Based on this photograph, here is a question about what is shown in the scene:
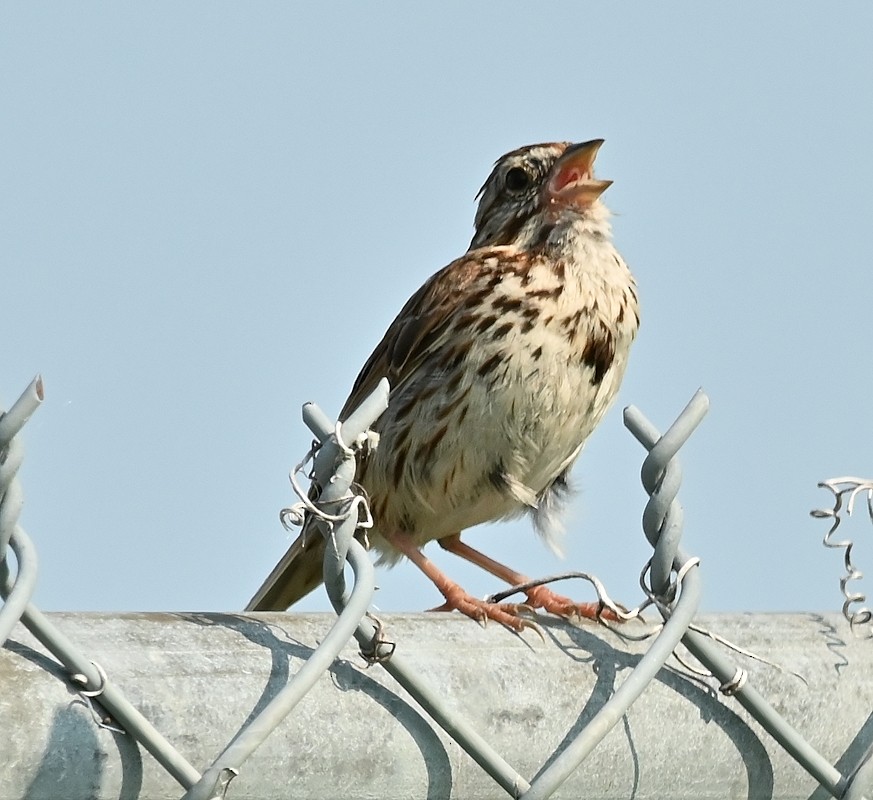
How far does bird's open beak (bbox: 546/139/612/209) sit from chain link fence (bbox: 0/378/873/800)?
2.30 m

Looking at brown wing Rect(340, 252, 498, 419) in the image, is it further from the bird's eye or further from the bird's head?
the bird's eye

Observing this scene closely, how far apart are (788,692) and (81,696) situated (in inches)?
38.5

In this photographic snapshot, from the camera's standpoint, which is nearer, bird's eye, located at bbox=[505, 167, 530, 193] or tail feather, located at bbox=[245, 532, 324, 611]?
tail feather, located at bbox=[245, 532, 324, 611]

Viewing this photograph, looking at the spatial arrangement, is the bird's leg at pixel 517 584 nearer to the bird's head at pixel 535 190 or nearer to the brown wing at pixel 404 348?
the brown wing at pixel 404 348

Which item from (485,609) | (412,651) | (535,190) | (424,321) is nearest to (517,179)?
(535,190)

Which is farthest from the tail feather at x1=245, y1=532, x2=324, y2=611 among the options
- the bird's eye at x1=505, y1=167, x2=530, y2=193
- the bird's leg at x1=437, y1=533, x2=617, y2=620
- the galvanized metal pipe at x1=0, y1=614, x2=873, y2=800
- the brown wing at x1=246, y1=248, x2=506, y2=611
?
the galvanized metal pipe at x1=0, y1=614, x2=873, y2=800

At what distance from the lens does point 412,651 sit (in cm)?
183

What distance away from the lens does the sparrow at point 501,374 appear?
4012mm

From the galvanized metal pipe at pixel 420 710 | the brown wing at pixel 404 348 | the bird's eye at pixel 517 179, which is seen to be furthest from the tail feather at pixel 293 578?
the galvanized metal pipe at pixel 420 710

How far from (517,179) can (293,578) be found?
1373 millimetres

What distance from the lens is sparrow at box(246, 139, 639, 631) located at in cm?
401

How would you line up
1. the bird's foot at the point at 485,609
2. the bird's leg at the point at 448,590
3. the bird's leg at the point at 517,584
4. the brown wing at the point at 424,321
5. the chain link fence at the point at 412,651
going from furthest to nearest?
the brown wing at the point at 424,321 < the bird's leg at the point at 517,584 < the bird's leg at the point at 448,590 < the bird's foot at the point at 485,609 < the chain link fence at the point at 412,651

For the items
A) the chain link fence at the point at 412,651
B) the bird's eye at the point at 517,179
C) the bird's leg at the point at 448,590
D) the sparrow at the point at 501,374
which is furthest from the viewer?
the bird's eye at the point at 517,179

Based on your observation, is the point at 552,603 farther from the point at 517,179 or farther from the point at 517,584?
A: the point at 517,179
